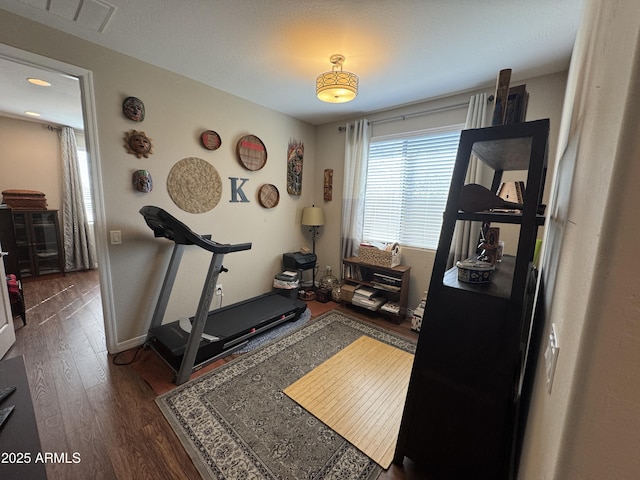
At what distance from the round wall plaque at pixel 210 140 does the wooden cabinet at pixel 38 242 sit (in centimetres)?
350

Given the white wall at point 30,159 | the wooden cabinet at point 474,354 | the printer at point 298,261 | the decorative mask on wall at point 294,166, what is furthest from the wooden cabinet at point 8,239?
the wooden cabinet at point 474,354

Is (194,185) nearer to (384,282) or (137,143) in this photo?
(137,143)

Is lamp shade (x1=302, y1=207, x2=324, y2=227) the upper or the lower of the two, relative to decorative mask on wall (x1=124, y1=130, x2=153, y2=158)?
lower

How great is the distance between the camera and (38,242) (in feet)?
13.3

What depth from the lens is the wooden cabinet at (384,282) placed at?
9.84ft

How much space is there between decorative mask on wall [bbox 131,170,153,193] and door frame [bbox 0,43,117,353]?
9.2 inches

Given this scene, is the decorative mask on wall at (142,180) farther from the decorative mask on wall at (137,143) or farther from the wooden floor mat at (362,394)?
the wooden floor mat at (362,394)

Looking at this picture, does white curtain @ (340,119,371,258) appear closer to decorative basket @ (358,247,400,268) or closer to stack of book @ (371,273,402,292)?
decorative basket @ (358,247,400,268)

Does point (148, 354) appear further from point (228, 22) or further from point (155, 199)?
point (228, 22)

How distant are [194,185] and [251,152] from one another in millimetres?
800

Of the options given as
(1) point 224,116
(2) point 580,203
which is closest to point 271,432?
(2) point 580,203

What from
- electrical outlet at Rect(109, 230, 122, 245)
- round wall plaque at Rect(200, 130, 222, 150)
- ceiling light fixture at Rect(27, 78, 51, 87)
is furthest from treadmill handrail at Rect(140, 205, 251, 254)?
ceiling light fixture at Rect(27, 78, 51, 87)

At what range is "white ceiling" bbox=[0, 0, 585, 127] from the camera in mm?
1539

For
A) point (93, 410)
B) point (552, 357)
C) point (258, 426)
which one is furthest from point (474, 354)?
point (93, 410)
